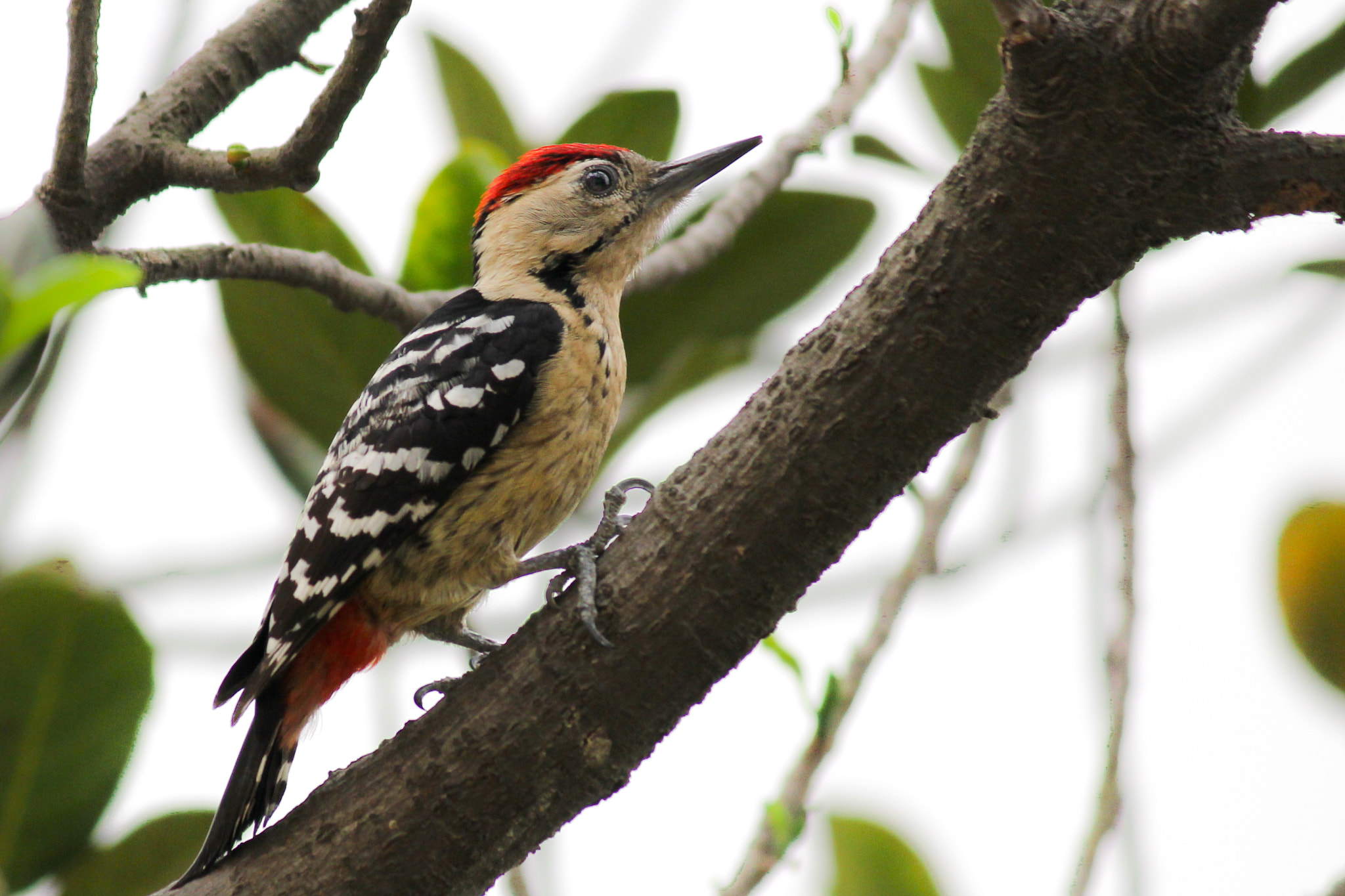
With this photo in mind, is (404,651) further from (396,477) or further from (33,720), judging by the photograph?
(33,720)

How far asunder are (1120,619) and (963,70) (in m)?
1.47

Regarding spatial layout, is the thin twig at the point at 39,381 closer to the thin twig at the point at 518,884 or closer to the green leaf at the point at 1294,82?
the thin twig at the point at 518,884

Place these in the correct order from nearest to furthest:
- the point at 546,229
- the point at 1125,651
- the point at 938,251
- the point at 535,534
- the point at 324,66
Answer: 1. the point at 938,251
2. the point at 1125,651
3. the point at 324,66
4. the point at 535,534
5. the point at 546,229

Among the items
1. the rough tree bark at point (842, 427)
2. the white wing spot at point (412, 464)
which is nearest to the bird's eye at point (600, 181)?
the white wing spot at point (412, 464)

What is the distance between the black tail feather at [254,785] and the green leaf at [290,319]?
921 mm

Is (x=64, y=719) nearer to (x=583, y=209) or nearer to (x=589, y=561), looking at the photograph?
(x=589, y=561)

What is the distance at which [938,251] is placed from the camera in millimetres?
1785

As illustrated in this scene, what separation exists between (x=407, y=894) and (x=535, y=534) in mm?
991

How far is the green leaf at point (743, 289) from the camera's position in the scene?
10.7 ft

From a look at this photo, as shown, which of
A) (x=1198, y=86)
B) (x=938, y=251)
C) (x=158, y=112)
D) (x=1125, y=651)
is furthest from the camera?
(x=158, y=112)

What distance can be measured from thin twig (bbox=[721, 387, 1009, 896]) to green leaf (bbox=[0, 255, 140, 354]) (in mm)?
1606

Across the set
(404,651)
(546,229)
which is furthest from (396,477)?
(546,229)

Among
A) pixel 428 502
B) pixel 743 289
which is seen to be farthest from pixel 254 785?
pixel 743 289

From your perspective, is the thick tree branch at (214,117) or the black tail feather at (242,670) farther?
the black tail feather at (242,670)
